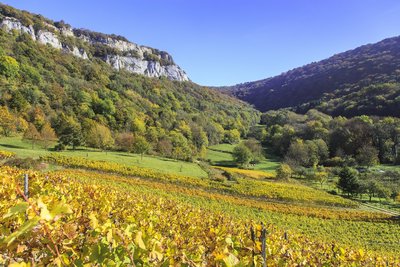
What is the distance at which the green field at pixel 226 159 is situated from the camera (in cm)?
7006

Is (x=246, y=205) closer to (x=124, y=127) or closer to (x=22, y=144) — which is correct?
(x=22, y=144)

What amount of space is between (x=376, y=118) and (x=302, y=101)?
8701cm

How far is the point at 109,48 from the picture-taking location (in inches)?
6393

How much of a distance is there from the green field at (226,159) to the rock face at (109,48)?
268ft

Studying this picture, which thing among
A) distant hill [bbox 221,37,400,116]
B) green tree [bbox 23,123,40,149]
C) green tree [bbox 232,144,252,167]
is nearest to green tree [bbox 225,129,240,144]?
green tree [bbox 232,144,252,167]

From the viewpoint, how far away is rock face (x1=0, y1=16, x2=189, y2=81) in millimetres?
129000

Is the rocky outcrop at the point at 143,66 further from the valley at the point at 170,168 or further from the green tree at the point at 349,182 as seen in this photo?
the green tree at the point at 349,182

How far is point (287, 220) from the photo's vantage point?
27.3m

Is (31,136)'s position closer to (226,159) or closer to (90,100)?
(90,100)

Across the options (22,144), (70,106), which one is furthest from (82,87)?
(22,144)

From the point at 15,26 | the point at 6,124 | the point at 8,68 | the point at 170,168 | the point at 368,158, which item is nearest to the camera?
the point at 170,168

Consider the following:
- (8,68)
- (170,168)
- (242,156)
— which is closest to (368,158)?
(242,156)

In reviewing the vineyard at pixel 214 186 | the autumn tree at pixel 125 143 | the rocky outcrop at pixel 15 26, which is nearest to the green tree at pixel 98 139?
the autumn tree at pixel 125 143

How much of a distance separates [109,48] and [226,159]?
110m
